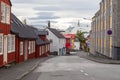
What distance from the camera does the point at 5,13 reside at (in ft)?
101

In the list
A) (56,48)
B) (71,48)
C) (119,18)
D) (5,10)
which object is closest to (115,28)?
(119,18)

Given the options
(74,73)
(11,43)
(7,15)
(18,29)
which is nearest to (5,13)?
(7,15)

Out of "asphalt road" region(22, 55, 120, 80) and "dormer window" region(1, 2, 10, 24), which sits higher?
"dormer window" region(1, 2, 10, 24)

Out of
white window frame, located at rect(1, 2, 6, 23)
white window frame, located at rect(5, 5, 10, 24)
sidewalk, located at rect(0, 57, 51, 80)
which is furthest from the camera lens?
white window frame, located at rect(5, 5, 10, 24)

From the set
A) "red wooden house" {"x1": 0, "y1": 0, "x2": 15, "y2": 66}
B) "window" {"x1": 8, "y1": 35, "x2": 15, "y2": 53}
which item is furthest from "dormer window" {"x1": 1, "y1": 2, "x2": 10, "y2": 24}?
"window" {"x1": 8, "y1": 35, "x2": 15, "y2": 53}

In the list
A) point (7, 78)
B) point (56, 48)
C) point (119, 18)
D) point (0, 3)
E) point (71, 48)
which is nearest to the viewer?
point (7, 78)

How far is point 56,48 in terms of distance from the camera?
11531cm

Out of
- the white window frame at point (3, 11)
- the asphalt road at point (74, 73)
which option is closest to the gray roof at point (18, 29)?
the white window frame at point (3, 11)

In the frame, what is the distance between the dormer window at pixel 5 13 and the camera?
96.4ft

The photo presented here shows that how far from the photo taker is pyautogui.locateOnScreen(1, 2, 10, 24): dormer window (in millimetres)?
29383

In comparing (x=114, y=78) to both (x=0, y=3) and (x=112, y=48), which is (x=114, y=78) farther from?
(x=112, y=48)

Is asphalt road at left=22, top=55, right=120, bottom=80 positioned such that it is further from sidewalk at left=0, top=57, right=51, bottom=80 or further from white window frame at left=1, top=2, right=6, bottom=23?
white window frame at left=1, top=2, right=6, bottom=23

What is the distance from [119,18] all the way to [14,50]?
709 inches

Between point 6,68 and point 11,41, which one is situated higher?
point 11,41
